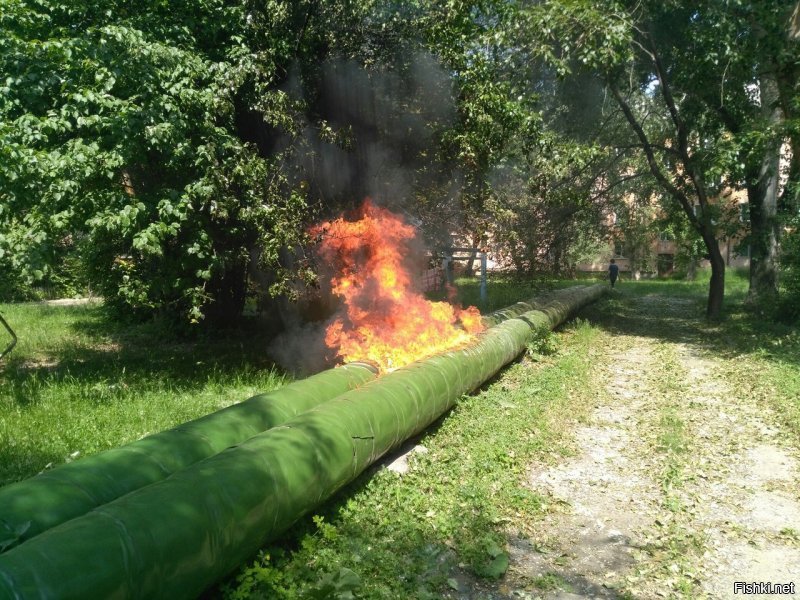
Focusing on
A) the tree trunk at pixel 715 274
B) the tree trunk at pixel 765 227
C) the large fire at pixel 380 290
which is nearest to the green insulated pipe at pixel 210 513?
the large fire at pixel 380 290

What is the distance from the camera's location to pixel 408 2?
1035 centimetres

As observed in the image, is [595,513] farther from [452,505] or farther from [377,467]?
[377,467]

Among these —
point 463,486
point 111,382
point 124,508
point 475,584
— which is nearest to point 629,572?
point 475,584

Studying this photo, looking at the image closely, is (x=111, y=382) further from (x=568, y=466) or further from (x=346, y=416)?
(x=568, y=466)

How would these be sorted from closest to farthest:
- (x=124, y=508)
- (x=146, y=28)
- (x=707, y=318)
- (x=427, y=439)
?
(x=124, y=508) < (x=427, y=439) < (x=146, y=28) < (x=707, y=318)

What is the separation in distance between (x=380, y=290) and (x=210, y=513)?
6.38 metres

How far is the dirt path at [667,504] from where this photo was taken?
4.83 m

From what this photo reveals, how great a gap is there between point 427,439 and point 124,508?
14.1 ft

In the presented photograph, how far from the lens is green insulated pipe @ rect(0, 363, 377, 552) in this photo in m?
3.81

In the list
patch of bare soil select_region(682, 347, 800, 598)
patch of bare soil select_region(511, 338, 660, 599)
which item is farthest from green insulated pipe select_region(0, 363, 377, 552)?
patch of bare soil select_region(682, 347, 800, 598)

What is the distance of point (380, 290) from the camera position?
1009cm

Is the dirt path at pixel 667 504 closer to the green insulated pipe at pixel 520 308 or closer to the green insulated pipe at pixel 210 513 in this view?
the green insulated pipe at pixel 210 513
